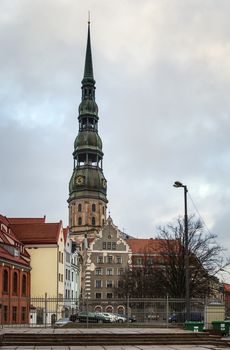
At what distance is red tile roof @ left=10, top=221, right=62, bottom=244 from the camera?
8056cm

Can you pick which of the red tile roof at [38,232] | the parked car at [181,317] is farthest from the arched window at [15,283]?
the parked car at [181,317]

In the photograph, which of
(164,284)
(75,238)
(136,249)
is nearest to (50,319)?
(164,284)

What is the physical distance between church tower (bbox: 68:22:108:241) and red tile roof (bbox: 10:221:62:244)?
57424 millimetres

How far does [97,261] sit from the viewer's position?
11462 cm

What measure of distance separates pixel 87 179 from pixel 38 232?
60.2 m

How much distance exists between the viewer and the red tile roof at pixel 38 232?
80.6 meters

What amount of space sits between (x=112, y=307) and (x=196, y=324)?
2904 inches

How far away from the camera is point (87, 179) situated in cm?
14225

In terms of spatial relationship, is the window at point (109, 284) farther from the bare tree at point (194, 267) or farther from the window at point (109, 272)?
the bare tree at point (194, 267)

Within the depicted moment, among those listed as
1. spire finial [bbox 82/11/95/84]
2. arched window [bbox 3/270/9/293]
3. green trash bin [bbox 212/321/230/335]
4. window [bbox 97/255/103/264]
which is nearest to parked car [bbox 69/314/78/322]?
green trash bin [bbox 212/321/230/335]

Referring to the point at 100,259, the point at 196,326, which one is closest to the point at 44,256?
the point at 100,259

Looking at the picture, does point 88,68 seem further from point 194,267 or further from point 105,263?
point 194,267

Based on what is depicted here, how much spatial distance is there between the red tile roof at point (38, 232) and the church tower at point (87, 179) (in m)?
57.4

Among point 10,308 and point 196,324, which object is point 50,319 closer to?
point 10,308
